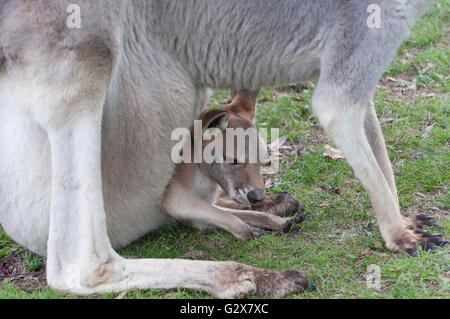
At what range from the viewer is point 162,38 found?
3803 millimetres

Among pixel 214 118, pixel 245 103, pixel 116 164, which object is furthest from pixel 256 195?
pixel 116 164

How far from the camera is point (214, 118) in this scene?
4.23 m

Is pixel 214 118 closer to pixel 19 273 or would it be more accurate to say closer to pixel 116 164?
pixel 116 164

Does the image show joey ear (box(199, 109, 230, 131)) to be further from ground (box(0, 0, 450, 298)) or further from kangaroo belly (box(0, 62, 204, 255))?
ground (box(0, 0, 450, 298))

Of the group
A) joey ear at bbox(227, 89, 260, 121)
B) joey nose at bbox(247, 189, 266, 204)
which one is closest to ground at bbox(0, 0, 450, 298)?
joey nose at bbox(247, 189, 266, 204)

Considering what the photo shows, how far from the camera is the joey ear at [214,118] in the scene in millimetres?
4227

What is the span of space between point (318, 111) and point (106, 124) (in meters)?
1.22

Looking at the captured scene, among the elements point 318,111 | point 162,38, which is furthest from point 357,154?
point 162,38

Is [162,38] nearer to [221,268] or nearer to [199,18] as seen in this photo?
[199,18]

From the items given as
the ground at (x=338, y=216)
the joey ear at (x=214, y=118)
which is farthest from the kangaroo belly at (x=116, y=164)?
the ground at (x=338, y=216)

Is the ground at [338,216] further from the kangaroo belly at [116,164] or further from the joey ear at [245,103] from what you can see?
the joey ear at [245,103]

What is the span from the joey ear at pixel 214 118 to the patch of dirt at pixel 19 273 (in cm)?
133

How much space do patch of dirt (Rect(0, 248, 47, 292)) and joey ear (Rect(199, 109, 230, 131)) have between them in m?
1.33

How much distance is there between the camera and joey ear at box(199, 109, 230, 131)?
4227 mm
